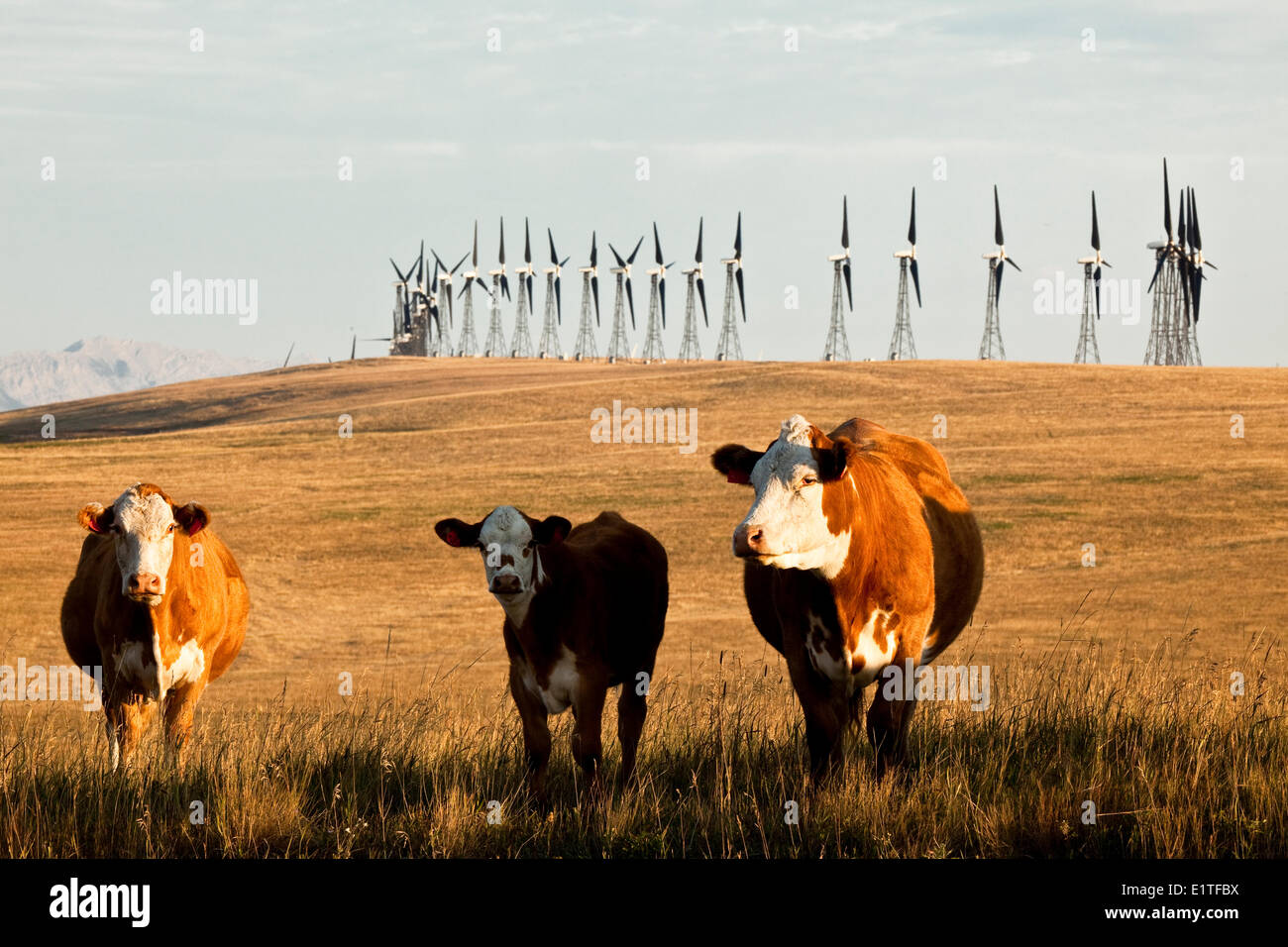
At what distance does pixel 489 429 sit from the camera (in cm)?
6016

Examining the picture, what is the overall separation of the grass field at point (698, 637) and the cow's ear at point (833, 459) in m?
1.74

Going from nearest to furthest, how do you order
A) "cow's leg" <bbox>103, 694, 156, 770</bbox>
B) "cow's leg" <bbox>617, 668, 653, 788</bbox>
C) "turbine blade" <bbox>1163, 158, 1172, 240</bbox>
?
"cow's leg" <bbox>617, 668, 653, 788</bbox> < "cow's leg" <bbox>103, 694, 156, 770</bbox> < "turbine blade" <bbox>1163, 158, 1172, 240</bbox>

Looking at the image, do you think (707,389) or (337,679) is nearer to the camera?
(337,679)

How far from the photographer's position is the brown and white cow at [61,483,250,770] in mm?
9609

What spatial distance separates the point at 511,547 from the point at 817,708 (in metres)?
2.14

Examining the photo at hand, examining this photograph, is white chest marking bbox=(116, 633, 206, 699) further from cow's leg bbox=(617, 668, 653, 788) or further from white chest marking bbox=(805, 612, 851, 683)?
white chest marking bbox=(805, 612, 851, 683)

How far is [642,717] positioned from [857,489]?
2302 millimetres

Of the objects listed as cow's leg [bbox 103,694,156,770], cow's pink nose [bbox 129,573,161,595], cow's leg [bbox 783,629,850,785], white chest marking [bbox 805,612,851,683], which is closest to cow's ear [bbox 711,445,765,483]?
white chest marking [bbox 805,612,851,683]

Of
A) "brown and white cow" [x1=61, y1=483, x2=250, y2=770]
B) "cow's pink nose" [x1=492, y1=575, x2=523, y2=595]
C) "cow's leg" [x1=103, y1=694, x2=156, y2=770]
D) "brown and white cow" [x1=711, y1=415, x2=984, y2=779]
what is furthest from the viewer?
"cow's leg" [x1=103, y1=694, x2=156, y2=770]

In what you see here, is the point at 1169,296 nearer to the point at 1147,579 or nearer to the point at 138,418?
the point at 138,418

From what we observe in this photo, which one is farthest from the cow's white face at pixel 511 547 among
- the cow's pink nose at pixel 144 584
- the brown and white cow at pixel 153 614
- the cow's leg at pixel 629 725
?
the brown and white cow at pixel 153 614

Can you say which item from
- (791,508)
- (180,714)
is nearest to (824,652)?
(791,508)

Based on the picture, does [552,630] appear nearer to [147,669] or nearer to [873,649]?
[873,649]

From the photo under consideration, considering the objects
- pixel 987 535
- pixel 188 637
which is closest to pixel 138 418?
pixel 987 535
